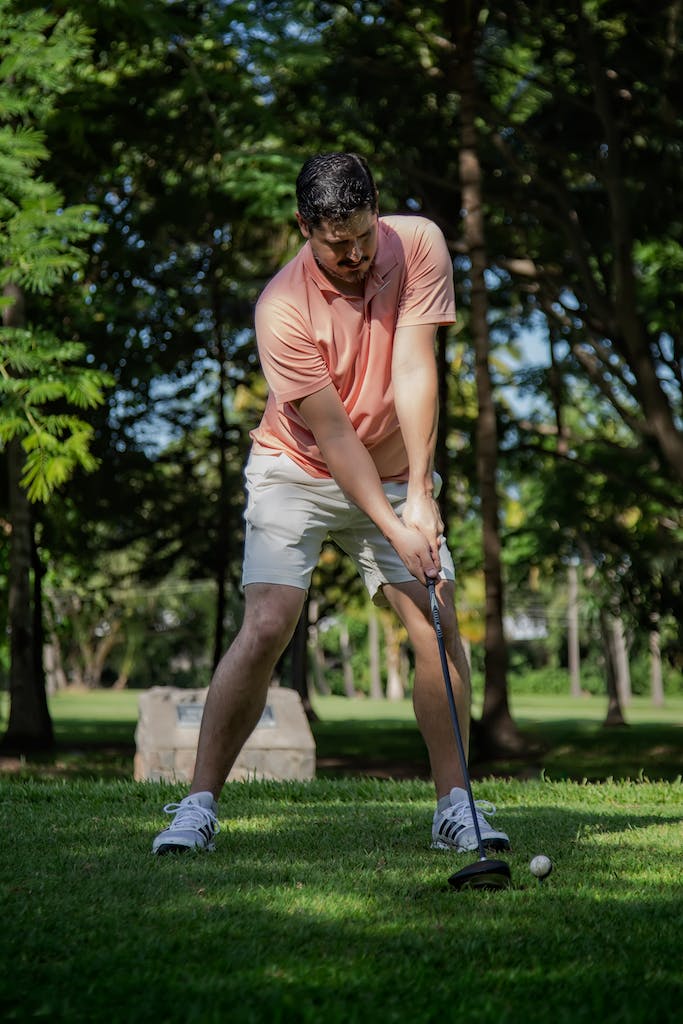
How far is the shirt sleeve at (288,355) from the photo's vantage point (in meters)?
4.10

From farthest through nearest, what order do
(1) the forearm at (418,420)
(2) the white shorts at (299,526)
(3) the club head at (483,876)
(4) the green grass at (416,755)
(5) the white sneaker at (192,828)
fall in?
(4) the green grass at (416,755), (2) the white shorts at (299,526), (1) the forearm at (418,420), (5) the white sneaker at (192,828), (3) the club head at (483,876)

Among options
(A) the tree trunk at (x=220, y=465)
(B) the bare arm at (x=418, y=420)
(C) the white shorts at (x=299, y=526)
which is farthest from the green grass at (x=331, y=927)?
(A) the tree trunk at (x=220, y=465)

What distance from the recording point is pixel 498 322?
67.1 feet

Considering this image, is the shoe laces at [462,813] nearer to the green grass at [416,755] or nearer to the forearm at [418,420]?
the forearm at [418,420]

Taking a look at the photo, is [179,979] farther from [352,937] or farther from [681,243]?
[681,243]

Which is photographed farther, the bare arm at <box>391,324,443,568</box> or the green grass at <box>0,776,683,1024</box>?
the bare arm at <box>391,324,443,568</box>

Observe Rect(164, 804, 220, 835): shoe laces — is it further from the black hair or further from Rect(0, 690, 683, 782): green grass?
Rect(0, 690, 683, 782): green grass

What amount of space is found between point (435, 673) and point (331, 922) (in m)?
1.59

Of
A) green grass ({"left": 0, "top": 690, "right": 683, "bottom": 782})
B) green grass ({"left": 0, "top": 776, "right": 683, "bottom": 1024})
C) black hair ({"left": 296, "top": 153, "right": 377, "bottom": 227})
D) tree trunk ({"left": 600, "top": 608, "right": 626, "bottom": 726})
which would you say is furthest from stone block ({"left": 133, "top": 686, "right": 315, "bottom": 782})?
tree trunk ({"left": 600, "top": 608, "right": 626, "bottom": 726})

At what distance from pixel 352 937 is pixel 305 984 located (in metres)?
0.36

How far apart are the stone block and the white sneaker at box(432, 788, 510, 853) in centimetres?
647

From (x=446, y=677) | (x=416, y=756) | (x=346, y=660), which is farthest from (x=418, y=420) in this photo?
(x=346, y=660)

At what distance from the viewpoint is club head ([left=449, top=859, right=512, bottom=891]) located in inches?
A: 125

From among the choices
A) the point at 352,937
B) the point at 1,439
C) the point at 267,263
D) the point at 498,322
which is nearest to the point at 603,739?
the point at 498,322
